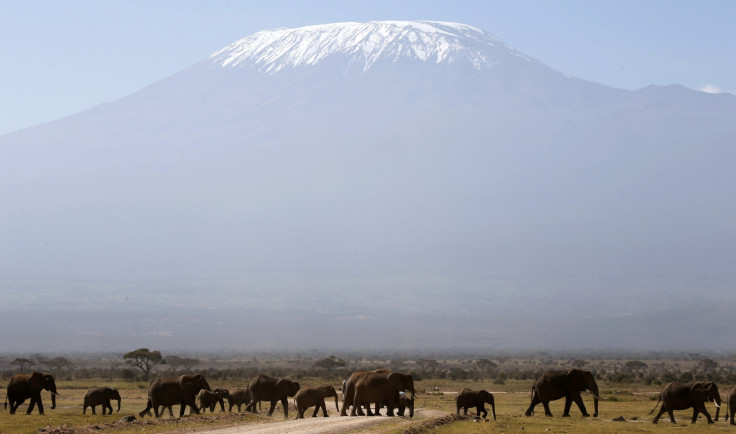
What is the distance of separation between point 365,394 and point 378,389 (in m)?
0.44

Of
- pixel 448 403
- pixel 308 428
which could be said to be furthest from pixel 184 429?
pixel 448 403

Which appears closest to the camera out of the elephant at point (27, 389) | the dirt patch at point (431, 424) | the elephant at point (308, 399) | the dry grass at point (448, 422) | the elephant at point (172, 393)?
the dirt patch at point (431, 424)

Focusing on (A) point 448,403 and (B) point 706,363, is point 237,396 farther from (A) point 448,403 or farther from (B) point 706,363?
(B) point 706,363

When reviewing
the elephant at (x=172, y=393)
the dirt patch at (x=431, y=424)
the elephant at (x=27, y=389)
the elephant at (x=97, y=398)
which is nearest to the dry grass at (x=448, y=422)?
the dirt patch at (x=431, y=424)

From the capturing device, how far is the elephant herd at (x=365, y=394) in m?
28.4

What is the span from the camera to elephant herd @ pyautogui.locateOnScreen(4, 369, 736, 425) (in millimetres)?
28359

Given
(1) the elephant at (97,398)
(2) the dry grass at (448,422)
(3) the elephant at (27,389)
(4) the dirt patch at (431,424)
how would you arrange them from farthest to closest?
(1) the elephant at (97,398) → (3) the elephant at (27,389) → (2) the dry grass at (448,422) → (4) the dirt patch at (431,424)

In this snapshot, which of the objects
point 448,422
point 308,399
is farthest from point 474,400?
point 308,399

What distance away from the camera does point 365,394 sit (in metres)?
28.1

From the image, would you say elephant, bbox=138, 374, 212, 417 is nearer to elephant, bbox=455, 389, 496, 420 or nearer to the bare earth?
the bare earth

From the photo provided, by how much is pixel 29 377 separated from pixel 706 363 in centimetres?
7614

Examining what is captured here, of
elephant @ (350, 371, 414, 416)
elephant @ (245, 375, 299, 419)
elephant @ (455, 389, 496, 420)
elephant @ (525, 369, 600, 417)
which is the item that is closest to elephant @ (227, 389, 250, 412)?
elephant @ (245, 375, 299, 419)

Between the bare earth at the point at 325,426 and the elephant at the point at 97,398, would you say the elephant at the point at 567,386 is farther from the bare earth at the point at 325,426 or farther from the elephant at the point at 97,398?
the elephant at the point at 97,398

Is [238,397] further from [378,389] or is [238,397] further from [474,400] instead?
[474,400]
